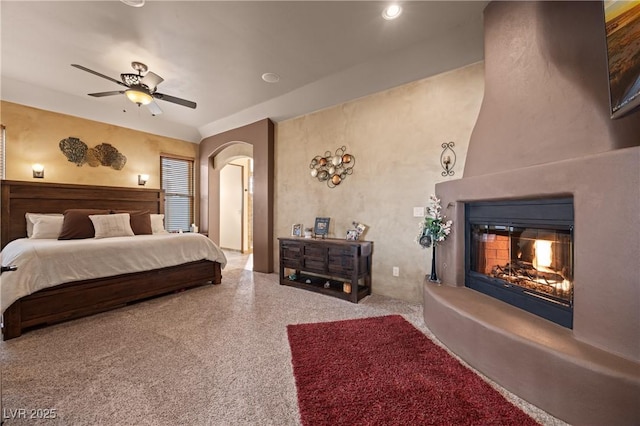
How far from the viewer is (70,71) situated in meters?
3.35

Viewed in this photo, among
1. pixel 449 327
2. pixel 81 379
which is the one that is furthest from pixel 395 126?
pixel 81 379

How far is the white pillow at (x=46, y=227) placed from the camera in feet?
11.7

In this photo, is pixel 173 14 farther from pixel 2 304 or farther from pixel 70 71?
pixel 2 304

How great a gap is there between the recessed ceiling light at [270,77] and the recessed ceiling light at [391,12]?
5.39 ft

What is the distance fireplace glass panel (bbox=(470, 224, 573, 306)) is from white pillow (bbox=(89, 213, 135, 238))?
4.77m

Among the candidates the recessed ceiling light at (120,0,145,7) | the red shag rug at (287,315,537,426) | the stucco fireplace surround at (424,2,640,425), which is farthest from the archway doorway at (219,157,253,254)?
the stucco fireplace surround at (424,2,640,425)

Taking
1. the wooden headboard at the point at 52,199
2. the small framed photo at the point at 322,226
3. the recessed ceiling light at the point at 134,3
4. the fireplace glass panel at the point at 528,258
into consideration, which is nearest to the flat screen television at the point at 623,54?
the fireplace glass panel at the point at 528,258

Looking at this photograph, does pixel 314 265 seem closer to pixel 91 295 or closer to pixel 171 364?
pixel 171 364

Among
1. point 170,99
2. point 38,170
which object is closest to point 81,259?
point 170,99

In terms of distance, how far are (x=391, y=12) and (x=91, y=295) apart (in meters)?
4.37

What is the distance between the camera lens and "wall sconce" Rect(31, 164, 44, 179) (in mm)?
3863

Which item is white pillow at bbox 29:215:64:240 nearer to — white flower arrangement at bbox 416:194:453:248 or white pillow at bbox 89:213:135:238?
white pillow at bbox 89:213:135:238

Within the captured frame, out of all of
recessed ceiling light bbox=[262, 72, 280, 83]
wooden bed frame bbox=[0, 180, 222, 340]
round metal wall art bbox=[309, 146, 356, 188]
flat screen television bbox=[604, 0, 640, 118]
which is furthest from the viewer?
round metal wall art bbox=[309, 146, 356, 188]

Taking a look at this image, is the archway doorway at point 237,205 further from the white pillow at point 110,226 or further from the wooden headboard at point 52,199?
the white pillow at point 110,226
